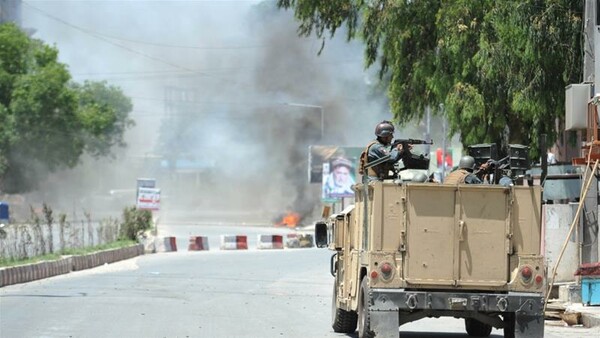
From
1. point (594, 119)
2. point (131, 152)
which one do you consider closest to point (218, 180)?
point (131, 152)

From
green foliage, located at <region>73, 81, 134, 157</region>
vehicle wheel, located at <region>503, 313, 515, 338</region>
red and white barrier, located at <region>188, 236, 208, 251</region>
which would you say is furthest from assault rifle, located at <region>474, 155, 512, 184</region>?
green foliage, located at <region>73, 81, 134, 157</region>

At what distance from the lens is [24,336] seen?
1336cm

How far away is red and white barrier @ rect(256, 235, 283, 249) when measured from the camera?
45.3 metres

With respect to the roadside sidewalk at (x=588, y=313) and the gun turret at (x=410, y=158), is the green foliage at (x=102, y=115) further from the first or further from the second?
the gun turret at (x=410, y=158)

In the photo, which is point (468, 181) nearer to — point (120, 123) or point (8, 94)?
point (8, 94)

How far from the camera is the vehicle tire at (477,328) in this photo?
14289 millimetres

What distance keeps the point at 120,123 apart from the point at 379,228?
8346cm

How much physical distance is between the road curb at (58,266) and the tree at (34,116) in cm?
3907

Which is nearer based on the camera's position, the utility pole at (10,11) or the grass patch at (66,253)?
the grass patch at (66,253)

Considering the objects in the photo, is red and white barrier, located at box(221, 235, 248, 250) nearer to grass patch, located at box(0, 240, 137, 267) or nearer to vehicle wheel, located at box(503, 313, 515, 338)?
grass patch, located at box(0, 240, 137, 267)

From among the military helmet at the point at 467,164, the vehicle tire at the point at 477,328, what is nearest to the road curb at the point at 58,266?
the vehicle tire at the point at 477,328

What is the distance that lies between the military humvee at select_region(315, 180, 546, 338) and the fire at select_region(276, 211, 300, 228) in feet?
196

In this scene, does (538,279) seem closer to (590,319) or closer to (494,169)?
(494,169)

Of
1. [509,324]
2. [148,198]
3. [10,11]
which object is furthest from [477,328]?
[10,11]
